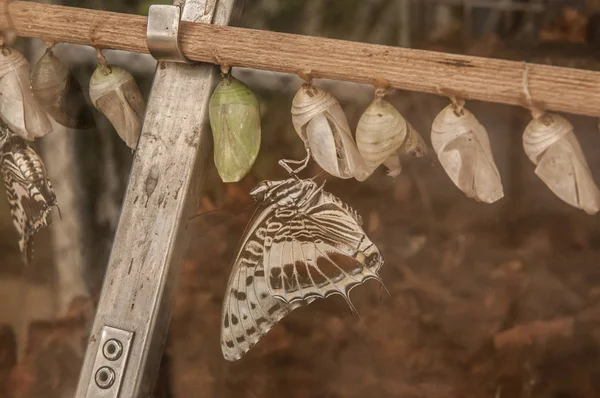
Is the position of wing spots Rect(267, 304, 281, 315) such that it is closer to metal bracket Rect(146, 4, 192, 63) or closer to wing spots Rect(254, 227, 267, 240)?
wing spots Rect(254, 227, 267, 240)

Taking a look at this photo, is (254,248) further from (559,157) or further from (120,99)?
(559,157)

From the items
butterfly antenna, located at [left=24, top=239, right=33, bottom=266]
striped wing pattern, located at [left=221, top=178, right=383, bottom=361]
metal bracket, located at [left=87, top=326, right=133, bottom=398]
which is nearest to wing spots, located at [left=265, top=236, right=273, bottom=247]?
striped wing pattern, located at [left=221, top=178, right=383, bottom=361]

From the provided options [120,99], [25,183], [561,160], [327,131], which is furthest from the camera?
[25,183]

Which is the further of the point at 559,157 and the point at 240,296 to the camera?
the point at 240,296

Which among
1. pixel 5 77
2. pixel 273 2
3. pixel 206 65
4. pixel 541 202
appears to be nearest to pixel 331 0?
pixel 273 2

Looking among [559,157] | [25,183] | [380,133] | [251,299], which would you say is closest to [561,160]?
[559,157]

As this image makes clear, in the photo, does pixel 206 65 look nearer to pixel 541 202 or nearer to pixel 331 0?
pixel 331 0

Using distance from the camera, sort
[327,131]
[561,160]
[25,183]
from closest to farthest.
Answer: [561,160], [327,131], [25,183]

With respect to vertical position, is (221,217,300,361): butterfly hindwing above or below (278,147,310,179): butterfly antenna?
below
